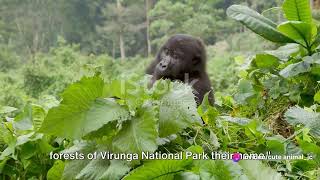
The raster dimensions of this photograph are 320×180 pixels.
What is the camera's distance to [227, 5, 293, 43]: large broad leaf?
1.95m

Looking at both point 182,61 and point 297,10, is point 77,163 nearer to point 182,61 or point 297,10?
point 297,10

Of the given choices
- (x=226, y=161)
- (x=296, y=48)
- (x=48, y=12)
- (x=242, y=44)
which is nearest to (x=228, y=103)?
(x=296, y=48)

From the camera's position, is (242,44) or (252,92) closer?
(252,92)


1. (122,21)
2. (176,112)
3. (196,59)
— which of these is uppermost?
(176,112)

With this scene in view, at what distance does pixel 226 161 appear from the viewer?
1007 millimetres

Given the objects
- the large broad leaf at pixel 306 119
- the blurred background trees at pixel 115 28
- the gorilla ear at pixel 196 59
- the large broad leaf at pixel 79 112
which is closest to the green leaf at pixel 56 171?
the large broad leaf at pixel 79 112

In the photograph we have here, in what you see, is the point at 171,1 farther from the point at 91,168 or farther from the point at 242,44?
the point at 91,168

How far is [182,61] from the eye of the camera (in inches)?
141

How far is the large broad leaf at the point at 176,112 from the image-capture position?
1.07 m

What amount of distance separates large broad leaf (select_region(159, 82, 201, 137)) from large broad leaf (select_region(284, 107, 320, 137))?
1.13 ft

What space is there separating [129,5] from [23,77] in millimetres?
12507

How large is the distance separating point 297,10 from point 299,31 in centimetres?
14

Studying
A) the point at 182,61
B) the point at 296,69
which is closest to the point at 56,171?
the point at 296,69

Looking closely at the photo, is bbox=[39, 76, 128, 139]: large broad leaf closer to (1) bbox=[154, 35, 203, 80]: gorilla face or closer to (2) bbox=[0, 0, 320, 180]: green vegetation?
(2) bbox=[0, 0, 320, 180]: green vegetation
